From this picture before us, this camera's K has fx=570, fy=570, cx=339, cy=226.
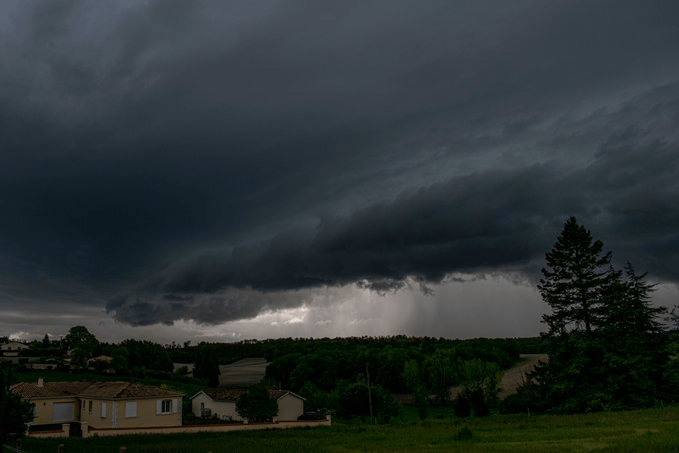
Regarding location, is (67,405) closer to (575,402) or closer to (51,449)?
(51,449)

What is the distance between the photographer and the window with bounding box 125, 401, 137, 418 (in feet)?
176

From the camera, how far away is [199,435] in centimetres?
4650

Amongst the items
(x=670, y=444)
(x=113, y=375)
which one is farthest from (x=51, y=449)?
(x=113, y=375)

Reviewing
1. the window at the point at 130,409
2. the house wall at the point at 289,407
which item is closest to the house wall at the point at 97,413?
the window at the point at 130,409

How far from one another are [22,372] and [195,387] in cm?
2995

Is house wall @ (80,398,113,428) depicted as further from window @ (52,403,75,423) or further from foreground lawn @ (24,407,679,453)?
foreground lawn @ (24,407,679,453)

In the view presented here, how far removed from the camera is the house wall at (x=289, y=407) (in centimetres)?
7200

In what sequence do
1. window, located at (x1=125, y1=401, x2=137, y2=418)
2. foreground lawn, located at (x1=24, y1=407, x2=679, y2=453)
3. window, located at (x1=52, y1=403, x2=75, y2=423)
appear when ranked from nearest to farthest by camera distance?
foreground lawn, located at (x1=24, y1=407, x2=679, y2=453) < window, located at (x1=125, y1=401, x2=137, y2=418) < window, located at (x1=52, y1=403, x2=75, y2=423)

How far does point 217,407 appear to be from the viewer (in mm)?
72000

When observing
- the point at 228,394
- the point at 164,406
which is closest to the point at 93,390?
the point at 164,406

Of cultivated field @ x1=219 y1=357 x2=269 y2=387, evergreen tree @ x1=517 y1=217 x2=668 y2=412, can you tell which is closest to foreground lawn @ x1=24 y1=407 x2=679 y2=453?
evergreen tree @ x1=517 y1=217 x2=668 y2=412

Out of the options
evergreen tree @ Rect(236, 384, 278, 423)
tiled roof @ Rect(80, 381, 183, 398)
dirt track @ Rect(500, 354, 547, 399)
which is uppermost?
tiled roof @ Rect(80, 381, 183, 398)

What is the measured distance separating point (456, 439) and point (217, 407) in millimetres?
42811

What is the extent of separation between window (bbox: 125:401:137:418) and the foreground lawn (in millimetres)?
9141
